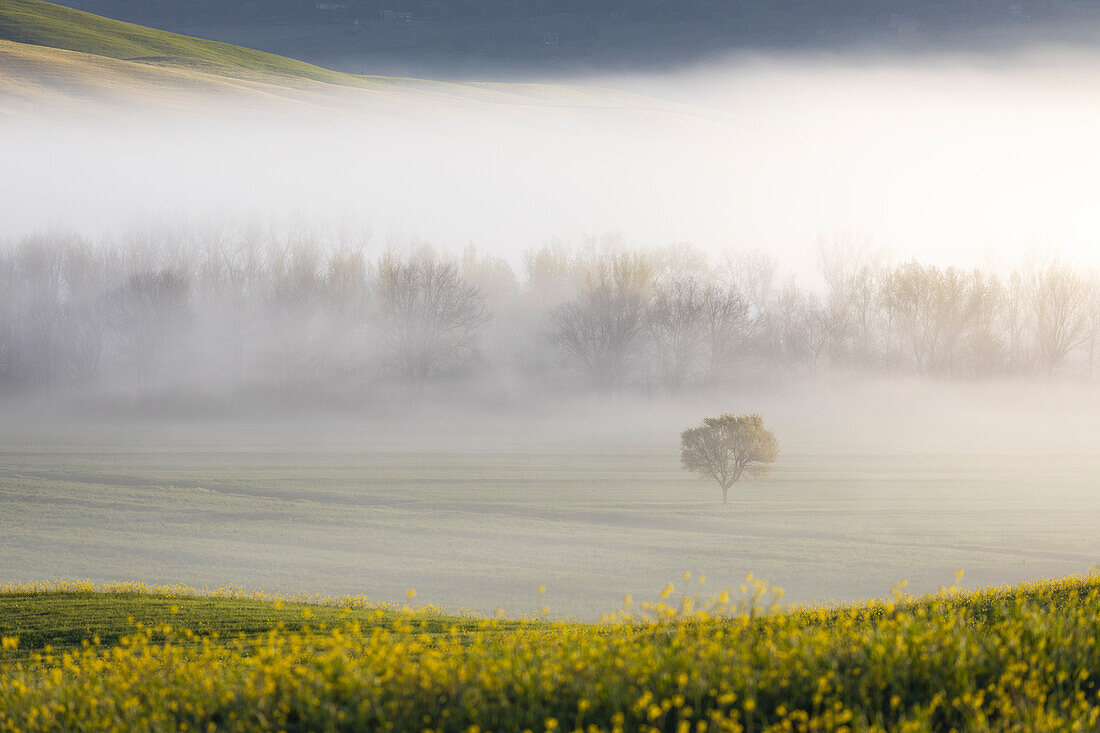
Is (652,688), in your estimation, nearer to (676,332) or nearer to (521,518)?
(521,518)

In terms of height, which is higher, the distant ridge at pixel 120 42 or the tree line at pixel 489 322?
the distant ridge at pixel 120 42

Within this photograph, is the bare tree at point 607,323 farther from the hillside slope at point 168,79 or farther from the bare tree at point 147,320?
the hillside slope at point 168,79

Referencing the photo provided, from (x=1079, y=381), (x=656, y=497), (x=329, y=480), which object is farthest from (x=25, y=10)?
(x=1079, y=381)

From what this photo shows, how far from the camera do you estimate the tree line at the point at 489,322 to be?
95875 millimetres

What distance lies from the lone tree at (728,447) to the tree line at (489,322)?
118 feet

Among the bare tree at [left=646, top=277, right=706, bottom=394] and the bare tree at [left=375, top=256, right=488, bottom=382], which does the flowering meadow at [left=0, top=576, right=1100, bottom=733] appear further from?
the bare tree at [left=375, top=256, right=488, bottom=382]

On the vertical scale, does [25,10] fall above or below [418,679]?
above

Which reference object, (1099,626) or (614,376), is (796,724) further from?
(614,376)

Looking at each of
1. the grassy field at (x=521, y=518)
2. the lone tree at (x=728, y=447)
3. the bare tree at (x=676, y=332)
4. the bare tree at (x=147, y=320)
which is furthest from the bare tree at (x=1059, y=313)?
the bare tree at (x=147, y=320)

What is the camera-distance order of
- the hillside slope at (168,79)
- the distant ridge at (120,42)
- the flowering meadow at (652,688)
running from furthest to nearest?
the distant ridge at (120,42)
the hillside slope at (168,79)
the flowering meadow at (652,688)

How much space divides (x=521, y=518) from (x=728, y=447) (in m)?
13.8

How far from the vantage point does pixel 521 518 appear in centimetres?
5000

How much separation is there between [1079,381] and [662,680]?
10091 centimetres

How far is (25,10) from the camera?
156 m
